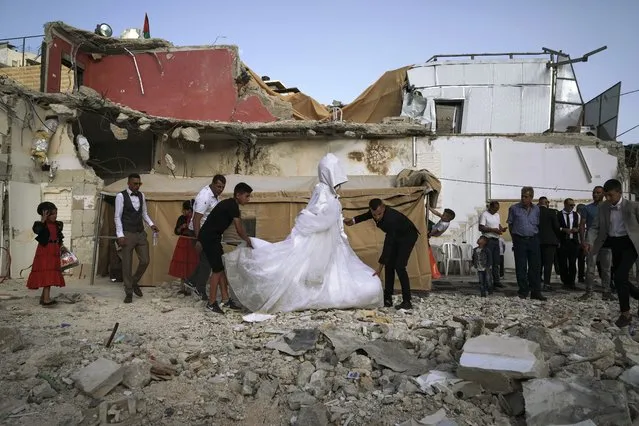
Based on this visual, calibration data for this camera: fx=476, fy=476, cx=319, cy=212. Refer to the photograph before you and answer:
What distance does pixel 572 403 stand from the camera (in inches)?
109

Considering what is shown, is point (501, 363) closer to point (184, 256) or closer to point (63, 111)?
point (184, 256)

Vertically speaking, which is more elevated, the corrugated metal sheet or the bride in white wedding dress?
the corrugated metal sheet

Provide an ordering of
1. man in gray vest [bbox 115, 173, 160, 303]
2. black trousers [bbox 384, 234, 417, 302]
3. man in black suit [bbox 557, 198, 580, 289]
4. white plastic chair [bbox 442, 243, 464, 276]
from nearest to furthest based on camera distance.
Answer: black trousers [bbox 384, 234, 417, 302] → man in gray vest [bbox 115, 173, 160, 303] → man in black suit [bbox 557, 198, 580, 289] → white plastic chair [bbox 442, 243, 464, 276]

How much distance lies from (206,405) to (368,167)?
36.3ft

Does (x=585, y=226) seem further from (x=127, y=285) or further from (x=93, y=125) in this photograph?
(x=93, y=125)

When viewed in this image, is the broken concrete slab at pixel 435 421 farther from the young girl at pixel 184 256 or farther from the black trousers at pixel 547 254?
the black trousers at pixel 547 254

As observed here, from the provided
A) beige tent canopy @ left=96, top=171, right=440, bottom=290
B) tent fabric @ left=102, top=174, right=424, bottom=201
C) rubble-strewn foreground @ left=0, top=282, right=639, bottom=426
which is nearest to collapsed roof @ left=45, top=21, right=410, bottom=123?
tent fabric @ left=102, top=174, right=424, bottom=201

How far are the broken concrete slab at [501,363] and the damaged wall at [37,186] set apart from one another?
855cm

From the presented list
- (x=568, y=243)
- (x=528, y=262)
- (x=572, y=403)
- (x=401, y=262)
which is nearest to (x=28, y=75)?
(x=401, y=262)

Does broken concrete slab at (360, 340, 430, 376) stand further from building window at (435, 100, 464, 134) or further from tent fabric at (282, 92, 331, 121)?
building window at (435, 100, 464, 134)

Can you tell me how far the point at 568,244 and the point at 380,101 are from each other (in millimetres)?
9324

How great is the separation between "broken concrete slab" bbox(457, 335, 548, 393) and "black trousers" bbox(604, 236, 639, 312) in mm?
2227

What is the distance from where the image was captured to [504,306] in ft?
20.5

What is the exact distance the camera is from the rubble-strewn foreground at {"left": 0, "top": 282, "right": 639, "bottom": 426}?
9.40 feet
